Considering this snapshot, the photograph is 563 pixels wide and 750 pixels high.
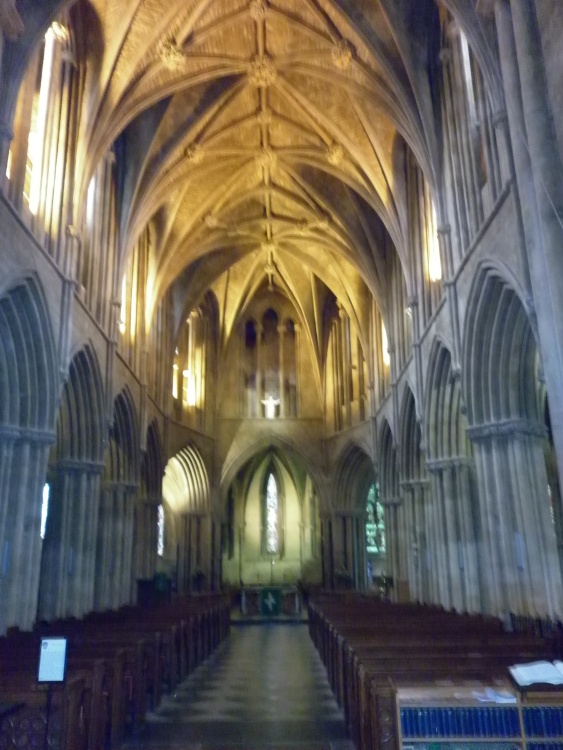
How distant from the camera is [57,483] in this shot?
16547 mm

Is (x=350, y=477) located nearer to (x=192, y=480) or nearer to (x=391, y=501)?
(x=391, y=501)

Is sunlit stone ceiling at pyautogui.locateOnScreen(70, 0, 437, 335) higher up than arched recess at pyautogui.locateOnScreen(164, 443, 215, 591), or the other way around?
sunlit stone ceiling at pyautogui.locateOnScreen(70, 0, 437, 335)

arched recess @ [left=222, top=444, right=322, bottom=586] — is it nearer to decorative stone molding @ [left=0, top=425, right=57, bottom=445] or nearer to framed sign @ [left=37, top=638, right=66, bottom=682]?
decorative stone molding @ [left=0, top=425, right=57, bottom=445]

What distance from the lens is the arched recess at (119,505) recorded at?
19.6 m

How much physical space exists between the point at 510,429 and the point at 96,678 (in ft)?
27.8

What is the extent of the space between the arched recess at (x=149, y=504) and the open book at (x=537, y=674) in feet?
65.2

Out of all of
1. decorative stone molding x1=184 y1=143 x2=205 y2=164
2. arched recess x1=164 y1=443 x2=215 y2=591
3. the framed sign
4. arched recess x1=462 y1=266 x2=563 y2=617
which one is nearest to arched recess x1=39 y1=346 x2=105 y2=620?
decorative stone molding x1=184 y1=143 x2=205 y2=164

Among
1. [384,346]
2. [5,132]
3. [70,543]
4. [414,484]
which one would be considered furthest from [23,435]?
[384,346]

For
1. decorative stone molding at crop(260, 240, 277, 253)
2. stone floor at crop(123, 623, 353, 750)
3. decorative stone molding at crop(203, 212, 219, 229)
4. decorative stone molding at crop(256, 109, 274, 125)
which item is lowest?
stone floor at crop(123, 623, 353, 750)

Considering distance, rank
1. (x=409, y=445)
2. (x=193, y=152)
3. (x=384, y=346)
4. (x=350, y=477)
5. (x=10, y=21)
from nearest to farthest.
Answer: (x=10, y=21)
(x=193, y=152)
(x=409, y=445)
(x=384, y=346)
(x=350, y=477)

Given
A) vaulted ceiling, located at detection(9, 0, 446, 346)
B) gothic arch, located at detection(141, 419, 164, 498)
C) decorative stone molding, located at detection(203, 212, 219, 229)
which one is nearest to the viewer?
vaulted ceiling, located at detection(9, 0, 446, 346)

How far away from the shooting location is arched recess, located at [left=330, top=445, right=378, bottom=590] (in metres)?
29.5

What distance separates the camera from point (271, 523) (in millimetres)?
35156

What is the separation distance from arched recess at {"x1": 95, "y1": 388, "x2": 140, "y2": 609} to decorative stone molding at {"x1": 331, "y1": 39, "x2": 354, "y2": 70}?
10.5 meters
